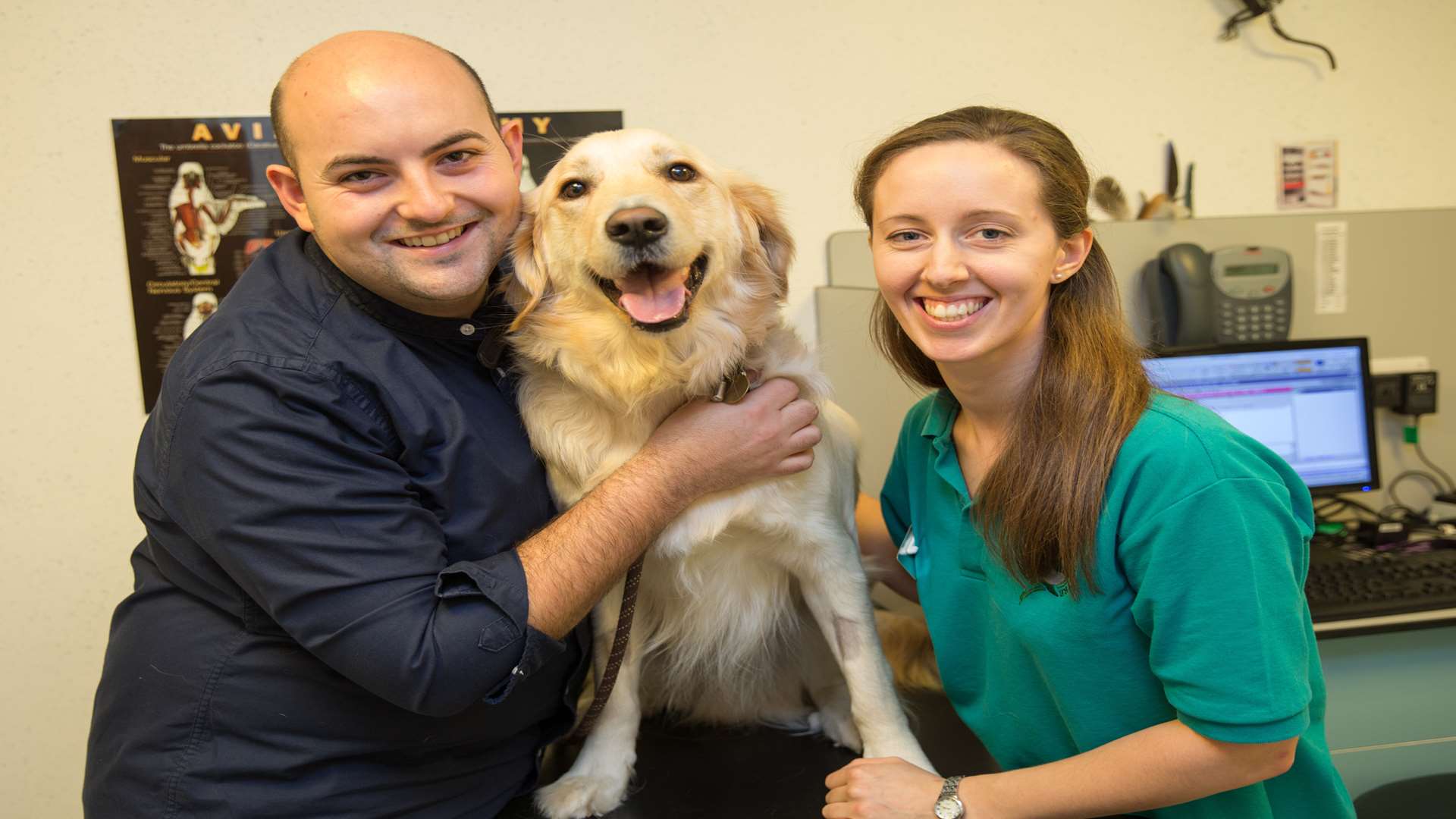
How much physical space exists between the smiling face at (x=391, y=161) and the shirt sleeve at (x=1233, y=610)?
981 mm

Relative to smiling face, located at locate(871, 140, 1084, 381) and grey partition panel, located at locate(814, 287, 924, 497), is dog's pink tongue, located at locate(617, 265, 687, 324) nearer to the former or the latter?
smiling face, located at locate(871, 140, 1084, 381)

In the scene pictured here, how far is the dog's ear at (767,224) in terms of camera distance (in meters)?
1.54

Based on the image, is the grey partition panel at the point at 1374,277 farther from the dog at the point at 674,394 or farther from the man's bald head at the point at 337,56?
the man's bald head at the point at 337,56

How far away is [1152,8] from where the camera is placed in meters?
2.43

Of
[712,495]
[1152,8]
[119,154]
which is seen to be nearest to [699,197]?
[712,495]

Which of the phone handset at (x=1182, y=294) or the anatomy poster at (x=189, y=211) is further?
the phone handset at (x=1182, y=294)

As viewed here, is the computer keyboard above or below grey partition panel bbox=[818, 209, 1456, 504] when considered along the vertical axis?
below

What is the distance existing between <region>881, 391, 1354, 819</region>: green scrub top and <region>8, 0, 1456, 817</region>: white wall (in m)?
1.29

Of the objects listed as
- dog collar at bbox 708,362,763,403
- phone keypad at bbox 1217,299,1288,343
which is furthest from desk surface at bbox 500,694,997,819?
phone keypad at bbox 1217,299,1288,343

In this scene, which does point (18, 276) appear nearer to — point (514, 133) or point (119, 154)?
point (119, 154)

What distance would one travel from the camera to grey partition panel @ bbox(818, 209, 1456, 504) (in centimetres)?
238

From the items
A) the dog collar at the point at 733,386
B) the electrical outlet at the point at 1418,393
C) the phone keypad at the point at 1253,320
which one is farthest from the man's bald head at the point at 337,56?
the electrical outlet at the point at 1418,393

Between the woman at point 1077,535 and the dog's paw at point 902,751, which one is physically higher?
the woman at point 1077,535

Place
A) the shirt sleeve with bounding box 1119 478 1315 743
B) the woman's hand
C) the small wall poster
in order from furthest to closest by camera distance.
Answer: the small wall poster, the woman's hand, the shirt sleeve with bounding box 1119 478 1315 743
